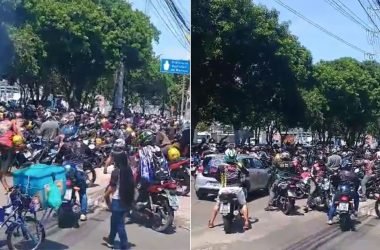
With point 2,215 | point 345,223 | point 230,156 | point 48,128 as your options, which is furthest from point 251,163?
point 2,215

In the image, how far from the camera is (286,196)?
13.0 feet

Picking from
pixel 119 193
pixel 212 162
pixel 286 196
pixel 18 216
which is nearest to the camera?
pixel 18 216

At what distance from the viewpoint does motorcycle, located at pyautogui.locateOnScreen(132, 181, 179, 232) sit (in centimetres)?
379

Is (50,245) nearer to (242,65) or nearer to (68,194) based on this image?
(68,194)

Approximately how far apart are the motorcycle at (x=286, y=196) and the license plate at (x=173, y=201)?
661 millimetres

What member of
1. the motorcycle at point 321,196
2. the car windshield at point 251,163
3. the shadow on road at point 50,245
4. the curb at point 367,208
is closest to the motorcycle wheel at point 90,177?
the shadow on road at point 50,245

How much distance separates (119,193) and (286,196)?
1.12 meters

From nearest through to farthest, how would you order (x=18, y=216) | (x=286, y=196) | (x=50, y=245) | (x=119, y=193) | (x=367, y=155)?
(x=18, y=216) < (x=50, y=245) < (x=119, y=193) < (x=286, y=196) < (x=367, y=155)

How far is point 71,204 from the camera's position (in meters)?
3.68

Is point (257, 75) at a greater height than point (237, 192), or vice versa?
point (257, 75)

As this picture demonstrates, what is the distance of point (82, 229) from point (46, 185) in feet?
1.29

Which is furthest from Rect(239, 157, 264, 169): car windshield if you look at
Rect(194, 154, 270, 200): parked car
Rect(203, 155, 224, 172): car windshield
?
Rect(203, 155, 224, 172): car windshield

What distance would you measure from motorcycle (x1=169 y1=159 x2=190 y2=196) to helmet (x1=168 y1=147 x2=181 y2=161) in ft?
0.11

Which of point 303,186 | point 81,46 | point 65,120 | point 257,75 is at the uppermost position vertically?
point 81,46
